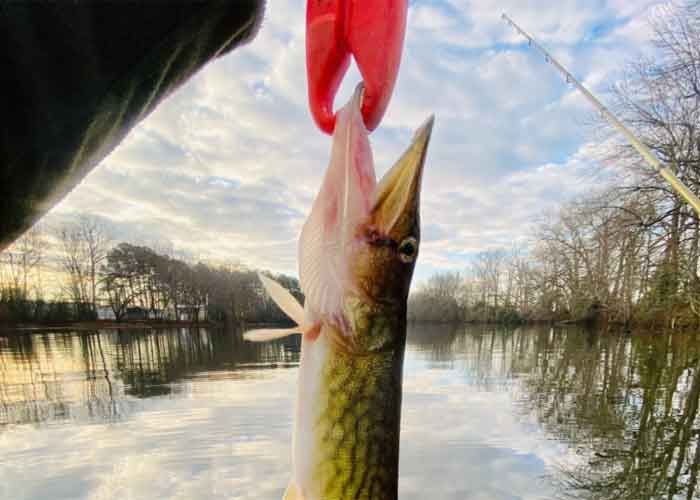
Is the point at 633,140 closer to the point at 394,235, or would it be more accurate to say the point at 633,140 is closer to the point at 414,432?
the point at 394,235

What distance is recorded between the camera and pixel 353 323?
4.22 ft

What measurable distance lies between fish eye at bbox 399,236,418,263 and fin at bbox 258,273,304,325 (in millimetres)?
415

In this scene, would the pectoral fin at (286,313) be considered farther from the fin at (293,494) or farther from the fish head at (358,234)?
the fin at (293,494)

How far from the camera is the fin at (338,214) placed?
104cm

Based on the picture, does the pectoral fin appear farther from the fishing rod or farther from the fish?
the fishing rod

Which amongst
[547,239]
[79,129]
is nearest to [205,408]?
[79,129]

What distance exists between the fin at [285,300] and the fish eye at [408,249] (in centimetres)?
42

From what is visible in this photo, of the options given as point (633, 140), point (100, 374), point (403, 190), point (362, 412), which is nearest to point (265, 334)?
point (362, 412)

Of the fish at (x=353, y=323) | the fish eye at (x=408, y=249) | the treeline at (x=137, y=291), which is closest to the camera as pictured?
the fish at (x=353, y=323)

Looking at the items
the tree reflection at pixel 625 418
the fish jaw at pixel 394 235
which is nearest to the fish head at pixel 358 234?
the fish jaw at pixel 394 235

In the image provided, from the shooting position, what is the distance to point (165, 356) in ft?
74.9

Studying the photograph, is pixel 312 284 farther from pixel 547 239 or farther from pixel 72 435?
pixel 547 239

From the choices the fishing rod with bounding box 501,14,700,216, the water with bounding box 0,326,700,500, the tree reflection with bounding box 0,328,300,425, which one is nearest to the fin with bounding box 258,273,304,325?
the fishing rod with bounding box 501,14,700,216

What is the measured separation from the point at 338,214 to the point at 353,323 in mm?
399
